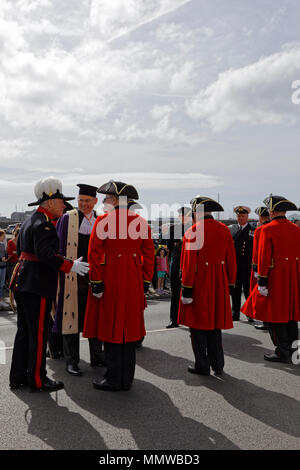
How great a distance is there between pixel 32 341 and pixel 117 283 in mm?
1015

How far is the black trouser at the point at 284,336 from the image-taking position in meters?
5.82

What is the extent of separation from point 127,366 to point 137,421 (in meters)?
0.84

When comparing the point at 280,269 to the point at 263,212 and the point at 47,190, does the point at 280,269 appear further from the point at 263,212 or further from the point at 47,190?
the point at 47,190

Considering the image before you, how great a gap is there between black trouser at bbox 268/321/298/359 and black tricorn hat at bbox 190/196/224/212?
1.83 m

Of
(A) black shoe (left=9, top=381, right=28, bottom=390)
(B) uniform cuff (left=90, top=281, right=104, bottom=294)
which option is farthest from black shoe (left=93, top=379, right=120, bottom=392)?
(B) uniform cuff (left=90, top=281, right=104, bottom=294)

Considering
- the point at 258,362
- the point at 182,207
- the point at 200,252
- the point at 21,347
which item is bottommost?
the point at 258,362

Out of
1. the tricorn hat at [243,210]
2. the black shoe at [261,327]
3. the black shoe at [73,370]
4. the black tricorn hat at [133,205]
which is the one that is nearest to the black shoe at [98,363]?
the black shoe at [73,370]

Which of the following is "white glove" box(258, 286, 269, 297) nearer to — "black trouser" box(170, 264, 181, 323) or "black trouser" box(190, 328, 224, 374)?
"black trouser" box(190, 328, 224, 374)

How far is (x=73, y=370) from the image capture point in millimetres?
5152

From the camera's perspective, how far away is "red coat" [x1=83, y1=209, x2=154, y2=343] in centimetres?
458
